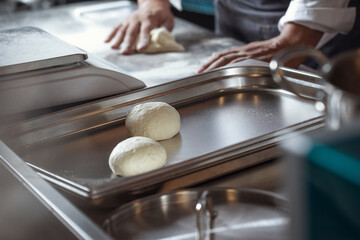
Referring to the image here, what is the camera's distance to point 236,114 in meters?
1.14

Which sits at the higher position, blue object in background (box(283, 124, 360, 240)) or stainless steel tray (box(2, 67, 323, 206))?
blue object in background (box(283, 124, 360, 240))

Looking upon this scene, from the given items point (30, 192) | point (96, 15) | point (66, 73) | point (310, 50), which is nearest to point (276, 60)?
point (310, 50)

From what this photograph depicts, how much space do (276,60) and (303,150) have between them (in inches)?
6.6

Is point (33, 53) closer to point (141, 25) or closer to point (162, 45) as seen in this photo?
point (162, 45)

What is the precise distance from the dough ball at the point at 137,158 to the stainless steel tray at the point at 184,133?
33mm

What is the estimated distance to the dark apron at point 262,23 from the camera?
184cm

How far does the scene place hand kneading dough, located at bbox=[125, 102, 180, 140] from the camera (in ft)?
3.40

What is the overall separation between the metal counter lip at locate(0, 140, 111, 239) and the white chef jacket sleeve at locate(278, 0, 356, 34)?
1000 mm

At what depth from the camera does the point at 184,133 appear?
3.55 feet

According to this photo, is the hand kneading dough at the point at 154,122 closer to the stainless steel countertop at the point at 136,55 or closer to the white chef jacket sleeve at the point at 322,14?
the stainless steel countertop at the point at 136,55

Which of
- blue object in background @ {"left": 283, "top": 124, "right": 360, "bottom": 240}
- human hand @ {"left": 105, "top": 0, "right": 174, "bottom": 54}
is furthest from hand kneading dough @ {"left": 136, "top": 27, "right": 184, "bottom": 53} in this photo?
blue object in background @ {"left": 283, "top": 124, "right": 360, "bottom": 240}

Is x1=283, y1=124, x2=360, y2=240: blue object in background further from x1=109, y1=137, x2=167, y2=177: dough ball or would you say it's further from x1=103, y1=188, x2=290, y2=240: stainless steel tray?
x1=109, y1=137, x2=167, y2=177: dough ball

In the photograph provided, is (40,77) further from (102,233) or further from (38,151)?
(102,233)

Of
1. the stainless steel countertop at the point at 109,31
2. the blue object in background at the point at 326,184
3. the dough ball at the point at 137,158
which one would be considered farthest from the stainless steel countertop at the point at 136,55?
the blue object in background at the point at 326,184
